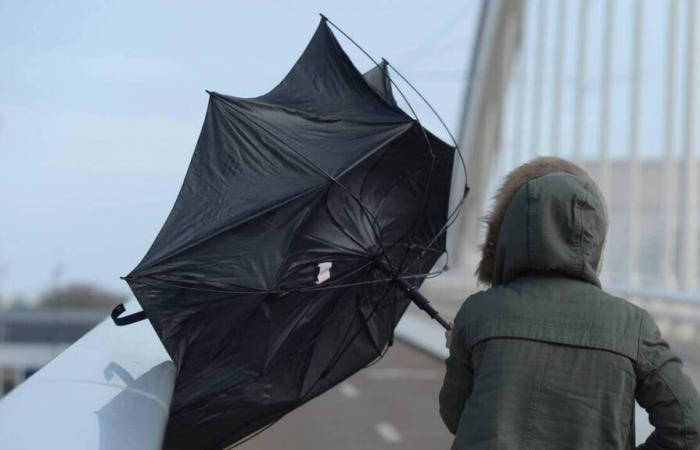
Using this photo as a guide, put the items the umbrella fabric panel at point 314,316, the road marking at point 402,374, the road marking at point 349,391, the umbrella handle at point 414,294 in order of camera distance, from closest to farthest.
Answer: the umbrella fabric panel at point 314,316, the umbrella handle at point 414,294, the road marking at point 349,391, the road marking at point 402,374

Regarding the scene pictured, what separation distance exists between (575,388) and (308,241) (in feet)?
3.95

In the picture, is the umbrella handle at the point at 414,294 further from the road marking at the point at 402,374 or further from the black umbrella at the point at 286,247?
the road marking at the point at 402,374

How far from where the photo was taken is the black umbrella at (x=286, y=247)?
125 inches

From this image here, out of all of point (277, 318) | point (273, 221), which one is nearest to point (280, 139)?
point (273, 221)

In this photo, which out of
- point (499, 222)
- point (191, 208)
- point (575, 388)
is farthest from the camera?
point (191, 208)

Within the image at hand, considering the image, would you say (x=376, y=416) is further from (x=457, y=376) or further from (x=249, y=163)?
(x=457, y=376)

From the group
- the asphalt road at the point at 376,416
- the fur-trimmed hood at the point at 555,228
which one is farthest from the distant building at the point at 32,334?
the fur-trimmed hood at the point at 555,228

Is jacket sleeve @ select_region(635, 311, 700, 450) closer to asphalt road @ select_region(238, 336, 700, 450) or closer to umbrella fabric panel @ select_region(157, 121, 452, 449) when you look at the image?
umbrella fabric panel @ select_region(157, 121, 452, 449)

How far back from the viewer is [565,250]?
244cm

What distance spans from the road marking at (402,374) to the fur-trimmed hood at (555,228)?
10.4 metres

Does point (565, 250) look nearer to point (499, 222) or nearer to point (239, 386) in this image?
point (499, 222)

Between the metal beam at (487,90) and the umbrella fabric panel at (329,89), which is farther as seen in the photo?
the metal beam at (487,90)

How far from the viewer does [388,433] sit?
901cm

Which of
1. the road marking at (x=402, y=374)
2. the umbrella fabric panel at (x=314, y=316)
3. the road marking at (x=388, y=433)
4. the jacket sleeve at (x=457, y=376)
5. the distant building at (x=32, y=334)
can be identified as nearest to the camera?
the jacket sleeve at (x=457, y=376)
